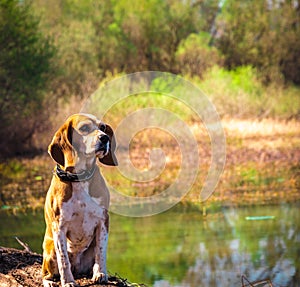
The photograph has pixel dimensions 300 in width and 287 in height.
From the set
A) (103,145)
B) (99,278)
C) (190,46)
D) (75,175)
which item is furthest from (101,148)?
(190,46)

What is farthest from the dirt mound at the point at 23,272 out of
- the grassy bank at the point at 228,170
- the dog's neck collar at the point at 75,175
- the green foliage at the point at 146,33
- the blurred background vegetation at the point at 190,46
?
the green foliage at the point at 146,33

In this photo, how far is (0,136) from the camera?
2331 centimetres

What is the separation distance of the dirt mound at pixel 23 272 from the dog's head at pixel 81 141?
92 centimetres

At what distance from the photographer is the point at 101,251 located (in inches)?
211

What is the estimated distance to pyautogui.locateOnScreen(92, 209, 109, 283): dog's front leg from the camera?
5302 millimetres

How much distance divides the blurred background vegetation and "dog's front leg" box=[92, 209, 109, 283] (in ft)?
64.6

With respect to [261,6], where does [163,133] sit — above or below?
below

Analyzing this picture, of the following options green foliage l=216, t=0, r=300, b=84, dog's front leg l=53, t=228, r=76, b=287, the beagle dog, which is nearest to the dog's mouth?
the beagle dog

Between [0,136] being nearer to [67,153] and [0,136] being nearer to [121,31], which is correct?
[67,153]

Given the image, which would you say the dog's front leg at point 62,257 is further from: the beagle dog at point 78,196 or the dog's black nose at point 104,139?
the dog's black nose at point 104,139

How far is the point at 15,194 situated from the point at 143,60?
2840 centimetres

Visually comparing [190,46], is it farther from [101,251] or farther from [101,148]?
[101,148]

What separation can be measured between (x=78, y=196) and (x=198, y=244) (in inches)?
219

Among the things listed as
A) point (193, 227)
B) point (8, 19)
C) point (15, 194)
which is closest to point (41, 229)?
point (193, 227)
